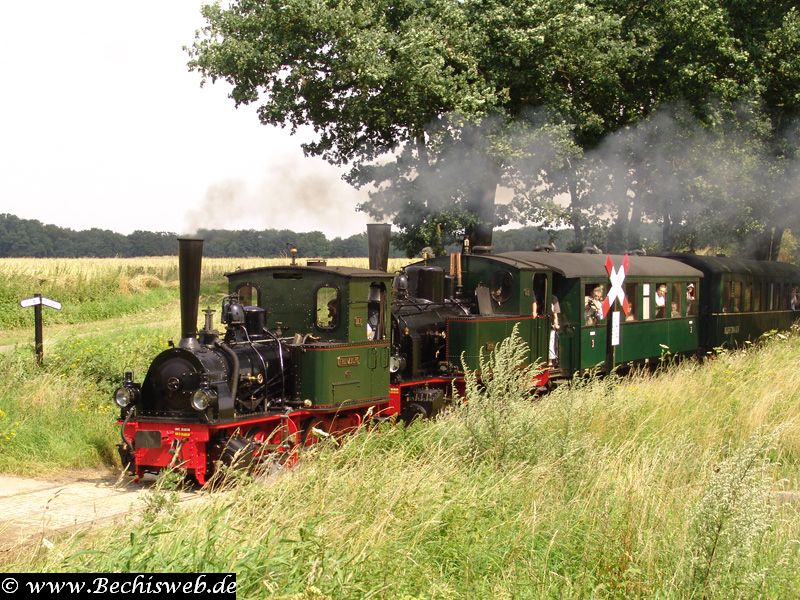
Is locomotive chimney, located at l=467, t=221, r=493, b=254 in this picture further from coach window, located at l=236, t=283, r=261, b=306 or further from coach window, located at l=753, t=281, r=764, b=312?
coach window, located at l=236, t=283, r=261, b=306

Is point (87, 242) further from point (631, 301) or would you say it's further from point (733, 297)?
point (631, 301)

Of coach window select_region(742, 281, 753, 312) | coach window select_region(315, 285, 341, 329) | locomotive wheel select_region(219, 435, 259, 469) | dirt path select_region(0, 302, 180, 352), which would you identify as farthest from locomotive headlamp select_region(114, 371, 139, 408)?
coach window select_region(742, 281, 753, 312)

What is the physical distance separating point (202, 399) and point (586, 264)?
840 centimetres

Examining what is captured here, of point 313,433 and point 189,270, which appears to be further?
point 313,433

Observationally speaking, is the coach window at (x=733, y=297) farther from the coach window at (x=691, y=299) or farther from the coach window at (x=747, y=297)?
the coach window at (x=691, y=299)

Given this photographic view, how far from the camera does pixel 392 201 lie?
23.1 meters

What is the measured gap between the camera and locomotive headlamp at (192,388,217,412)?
30.9 ft

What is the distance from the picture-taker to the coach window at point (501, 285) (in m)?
14.0

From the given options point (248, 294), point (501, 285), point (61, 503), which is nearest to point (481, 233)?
point (501, 285)

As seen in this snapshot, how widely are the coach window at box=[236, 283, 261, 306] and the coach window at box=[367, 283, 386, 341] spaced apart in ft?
4.41

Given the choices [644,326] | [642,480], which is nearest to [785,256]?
[644,326]

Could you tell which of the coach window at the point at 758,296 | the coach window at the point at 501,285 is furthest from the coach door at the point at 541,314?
the coach window at the point at 758,296

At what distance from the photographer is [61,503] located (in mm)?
8836

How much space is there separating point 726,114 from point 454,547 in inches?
783
